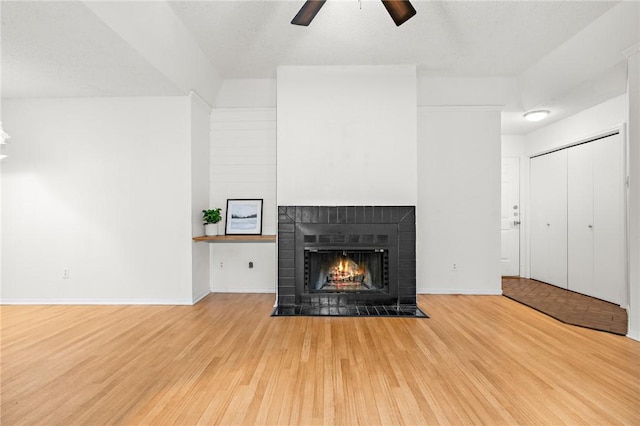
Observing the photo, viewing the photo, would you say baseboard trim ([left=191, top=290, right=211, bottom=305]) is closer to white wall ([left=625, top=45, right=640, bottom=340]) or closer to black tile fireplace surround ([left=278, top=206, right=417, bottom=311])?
black tile fireplace surround ([left=278, top=206, right=417, bottom=311])

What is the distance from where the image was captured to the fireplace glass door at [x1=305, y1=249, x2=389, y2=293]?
4086 millimetres

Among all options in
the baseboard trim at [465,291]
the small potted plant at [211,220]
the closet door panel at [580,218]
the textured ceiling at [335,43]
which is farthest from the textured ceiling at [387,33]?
the baseboard trim at [465,291]

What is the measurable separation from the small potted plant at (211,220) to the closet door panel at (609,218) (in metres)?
→ 4.85

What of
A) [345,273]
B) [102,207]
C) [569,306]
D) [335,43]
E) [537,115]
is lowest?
[569,306]

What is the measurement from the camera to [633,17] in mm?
2879

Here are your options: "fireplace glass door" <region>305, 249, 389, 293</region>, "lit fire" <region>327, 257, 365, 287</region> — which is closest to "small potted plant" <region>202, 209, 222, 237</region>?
"fireplace glass door" <region>305, 249, 389, 293</region>

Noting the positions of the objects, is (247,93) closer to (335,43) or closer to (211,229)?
(335,43)

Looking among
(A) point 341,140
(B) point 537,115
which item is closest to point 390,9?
(A) point 341,140

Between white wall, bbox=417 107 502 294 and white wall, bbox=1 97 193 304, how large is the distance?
3045mm

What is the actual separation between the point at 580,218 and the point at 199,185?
511 cm

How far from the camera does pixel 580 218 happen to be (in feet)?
15.6

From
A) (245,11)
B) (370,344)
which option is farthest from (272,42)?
(370,344)

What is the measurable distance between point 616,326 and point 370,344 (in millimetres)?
2398

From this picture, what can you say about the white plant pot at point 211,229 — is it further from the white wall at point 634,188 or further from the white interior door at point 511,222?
the white interior door at point 511,222
